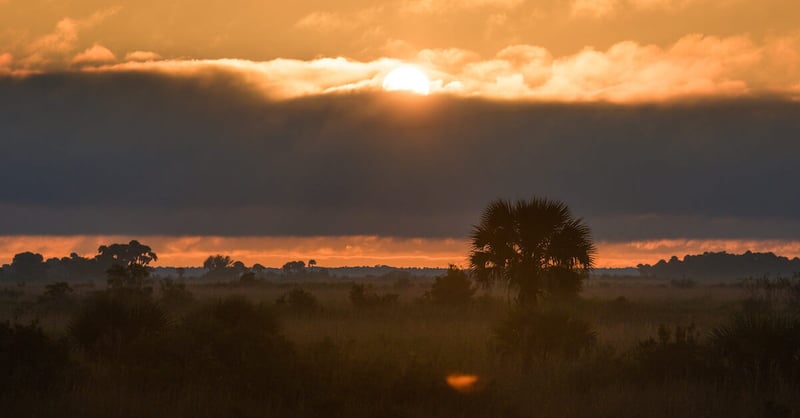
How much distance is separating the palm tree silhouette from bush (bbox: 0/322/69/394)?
1482cm

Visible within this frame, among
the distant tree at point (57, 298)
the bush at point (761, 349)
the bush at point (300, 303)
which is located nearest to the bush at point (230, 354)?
the bush at point (761, 349)

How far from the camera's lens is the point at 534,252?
28.3 m

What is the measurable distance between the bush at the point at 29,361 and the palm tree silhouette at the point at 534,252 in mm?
14818

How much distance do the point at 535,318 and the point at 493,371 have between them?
3.53 meters

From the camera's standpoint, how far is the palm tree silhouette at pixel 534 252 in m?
27.9

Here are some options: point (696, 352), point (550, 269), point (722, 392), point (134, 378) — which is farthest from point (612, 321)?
point (134, 378)

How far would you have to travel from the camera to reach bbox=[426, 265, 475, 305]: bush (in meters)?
47.1

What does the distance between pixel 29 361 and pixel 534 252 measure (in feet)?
53.7

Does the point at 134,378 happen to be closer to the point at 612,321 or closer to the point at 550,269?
the point at 550,269

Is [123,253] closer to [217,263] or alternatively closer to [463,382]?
[217,263]

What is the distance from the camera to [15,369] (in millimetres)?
16203

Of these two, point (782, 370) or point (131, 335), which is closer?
point (782, 370)

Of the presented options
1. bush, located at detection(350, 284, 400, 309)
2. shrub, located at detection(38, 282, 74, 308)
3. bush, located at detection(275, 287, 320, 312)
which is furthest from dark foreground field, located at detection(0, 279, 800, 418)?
shrub, located at detection(38, 282, 74, 308)

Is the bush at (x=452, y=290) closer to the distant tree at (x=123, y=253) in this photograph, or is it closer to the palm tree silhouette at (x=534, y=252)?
the palm tree silhouette at (x=534, y=252)
